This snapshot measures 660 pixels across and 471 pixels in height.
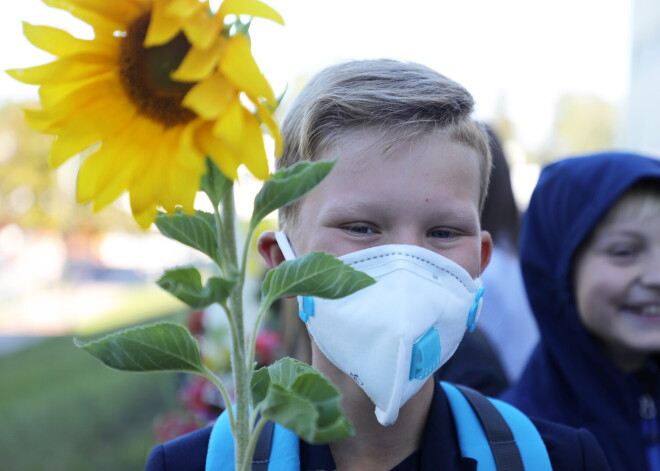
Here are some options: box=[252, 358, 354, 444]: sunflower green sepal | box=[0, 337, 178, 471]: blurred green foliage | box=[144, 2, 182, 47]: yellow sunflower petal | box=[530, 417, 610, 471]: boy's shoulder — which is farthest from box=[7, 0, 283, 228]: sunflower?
box=[0, 337, 178, 471]: blurred green foliage

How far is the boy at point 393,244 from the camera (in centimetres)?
142

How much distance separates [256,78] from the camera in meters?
0.81

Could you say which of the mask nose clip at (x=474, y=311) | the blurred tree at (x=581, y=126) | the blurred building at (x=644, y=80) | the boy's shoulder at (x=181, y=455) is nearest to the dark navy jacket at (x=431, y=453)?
the boy's shoulder at (x=181, y=455)

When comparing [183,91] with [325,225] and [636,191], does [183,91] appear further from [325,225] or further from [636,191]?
[636,191]

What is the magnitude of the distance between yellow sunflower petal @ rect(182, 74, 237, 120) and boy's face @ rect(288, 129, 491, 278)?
66 centimetres

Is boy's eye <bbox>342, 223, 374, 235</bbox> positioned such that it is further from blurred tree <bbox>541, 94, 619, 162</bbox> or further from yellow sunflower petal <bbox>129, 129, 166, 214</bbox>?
blurred tree <bbox>541, 94, 619, 162</bbox>

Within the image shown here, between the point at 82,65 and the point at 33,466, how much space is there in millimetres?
7787

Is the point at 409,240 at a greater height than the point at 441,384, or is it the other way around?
the point at 409,240

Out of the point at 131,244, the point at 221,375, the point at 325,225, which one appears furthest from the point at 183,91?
the point at 131,244

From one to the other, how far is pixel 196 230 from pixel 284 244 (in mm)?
821

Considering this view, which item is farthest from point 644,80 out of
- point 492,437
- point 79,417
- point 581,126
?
point 581,126

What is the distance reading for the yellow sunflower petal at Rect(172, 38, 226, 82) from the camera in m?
0.80

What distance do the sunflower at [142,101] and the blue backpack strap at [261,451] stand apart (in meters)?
0.79

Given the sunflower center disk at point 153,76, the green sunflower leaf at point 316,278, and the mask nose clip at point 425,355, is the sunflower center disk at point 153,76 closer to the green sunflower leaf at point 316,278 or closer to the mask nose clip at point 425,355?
the green sunflower leaf at point 316,278
